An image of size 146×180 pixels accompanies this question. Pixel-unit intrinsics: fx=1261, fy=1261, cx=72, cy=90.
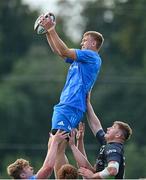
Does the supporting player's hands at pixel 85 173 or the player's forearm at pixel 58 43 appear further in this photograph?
the supporting player's hands at pixel 85 173

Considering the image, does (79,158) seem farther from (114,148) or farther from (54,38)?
(54,38)

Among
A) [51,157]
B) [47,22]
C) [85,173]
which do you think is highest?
[47,22]

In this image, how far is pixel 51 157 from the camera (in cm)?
1441

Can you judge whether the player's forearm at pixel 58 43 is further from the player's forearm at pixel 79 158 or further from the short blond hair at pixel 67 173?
the short blond hair at pixel 67 173

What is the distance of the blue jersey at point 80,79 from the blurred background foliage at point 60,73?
107 feet

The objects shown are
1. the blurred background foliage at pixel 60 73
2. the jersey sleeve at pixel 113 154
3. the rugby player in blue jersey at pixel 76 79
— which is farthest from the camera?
the blurred background foliage at pixel 60 73

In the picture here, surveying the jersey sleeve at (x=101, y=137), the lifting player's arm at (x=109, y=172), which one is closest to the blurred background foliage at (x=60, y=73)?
the jersey sleeve at (x=101, y=137)

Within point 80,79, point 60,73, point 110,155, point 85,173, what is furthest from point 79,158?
point 60,73

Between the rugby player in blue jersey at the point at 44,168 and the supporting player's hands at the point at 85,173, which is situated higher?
the rugby player in blue jersey at the point at 44,168

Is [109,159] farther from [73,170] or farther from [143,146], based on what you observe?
[143,146]

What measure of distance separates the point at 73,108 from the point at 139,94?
42.1 m

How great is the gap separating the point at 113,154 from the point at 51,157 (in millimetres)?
713

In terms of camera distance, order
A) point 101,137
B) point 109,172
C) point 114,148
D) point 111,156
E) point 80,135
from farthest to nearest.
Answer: point 101,137
point 80,135
point 114,148
point 111,156
point 109,172

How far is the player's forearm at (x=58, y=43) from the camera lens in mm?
14328
